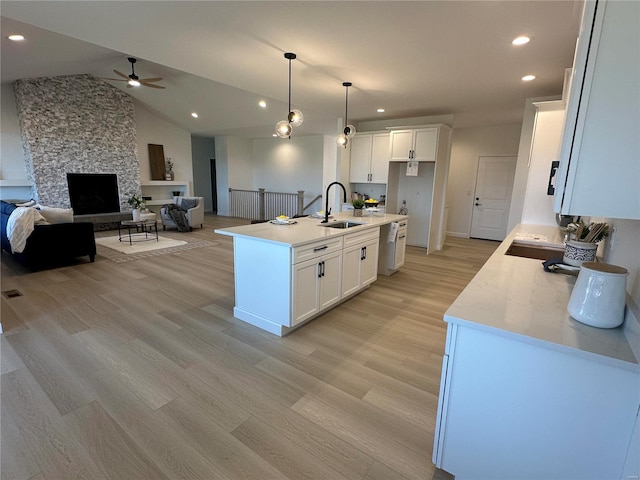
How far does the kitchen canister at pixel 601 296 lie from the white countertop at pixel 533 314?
0.13ft

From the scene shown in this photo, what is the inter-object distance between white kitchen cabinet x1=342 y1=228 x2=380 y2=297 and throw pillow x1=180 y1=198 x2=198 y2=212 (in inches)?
232

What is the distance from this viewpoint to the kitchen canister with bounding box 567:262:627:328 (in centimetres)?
120

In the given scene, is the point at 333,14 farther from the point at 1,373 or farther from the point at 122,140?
the point at 122,140

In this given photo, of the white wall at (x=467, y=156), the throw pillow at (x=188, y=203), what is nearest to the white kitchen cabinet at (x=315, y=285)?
the white wall at (x=467, y=156)

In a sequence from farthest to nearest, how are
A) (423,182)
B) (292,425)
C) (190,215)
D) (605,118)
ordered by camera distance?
(190,215) → (423,182) → (292,425) → (605,118)

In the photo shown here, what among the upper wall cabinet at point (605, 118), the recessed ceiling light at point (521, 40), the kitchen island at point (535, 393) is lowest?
the kitchen island at point (535, 393)

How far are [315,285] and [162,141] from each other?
345 inches

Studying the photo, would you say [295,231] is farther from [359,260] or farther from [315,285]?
[359,260]

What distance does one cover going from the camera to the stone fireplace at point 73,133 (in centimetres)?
689

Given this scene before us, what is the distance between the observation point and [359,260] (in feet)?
12.3

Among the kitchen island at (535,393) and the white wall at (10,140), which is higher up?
the white wall at (10,140)

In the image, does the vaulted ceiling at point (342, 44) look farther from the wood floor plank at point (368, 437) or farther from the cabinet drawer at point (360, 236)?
the wood floor plank at point (368, 437)

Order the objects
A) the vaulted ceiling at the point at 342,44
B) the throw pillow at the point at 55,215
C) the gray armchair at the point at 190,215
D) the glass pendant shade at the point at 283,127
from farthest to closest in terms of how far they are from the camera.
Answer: the gray armchair at the point at 190,215, the throw pillow at the point at 55,215, the glass pendant shade at the point at 283,127, the vaulted ceiling at the point at 342,44

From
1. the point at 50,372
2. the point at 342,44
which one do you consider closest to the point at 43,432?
the point at 50,372
